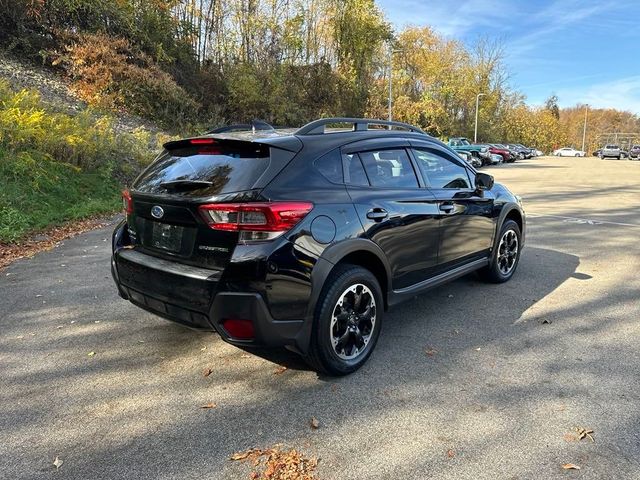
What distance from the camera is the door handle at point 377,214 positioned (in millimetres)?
3375

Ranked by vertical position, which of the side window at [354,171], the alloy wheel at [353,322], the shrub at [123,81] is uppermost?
the shrub at [123,81]

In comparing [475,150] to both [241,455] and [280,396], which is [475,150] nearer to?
[280,396]

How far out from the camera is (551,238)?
7.85 m

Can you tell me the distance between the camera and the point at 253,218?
9.16 ft

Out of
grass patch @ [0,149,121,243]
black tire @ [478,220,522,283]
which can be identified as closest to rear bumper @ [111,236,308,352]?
black tire @ [478,220,522,283]

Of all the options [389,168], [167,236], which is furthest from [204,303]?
[389,168]

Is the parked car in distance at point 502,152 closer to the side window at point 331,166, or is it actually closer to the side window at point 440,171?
the side window at point 440,171

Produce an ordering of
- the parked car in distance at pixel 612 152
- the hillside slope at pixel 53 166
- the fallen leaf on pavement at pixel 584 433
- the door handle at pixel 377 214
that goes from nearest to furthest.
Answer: the fallen leaf on pavement at pixel 584 433 → the door handle at pixel 377 214 → the hillside slope at pixel 53 166 → the parked car in distance at pixel 612 152

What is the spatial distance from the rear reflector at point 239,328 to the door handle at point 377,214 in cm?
116

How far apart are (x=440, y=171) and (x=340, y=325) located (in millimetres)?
1935

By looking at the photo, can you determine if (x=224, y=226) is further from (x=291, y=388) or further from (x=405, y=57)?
(x=405, y=57)

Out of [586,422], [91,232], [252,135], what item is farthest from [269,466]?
[91,232]

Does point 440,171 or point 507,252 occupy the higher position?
point 440,171

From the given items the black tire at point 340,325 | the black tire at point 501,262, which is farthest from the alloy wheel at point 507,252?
the black tire at point 340,325
